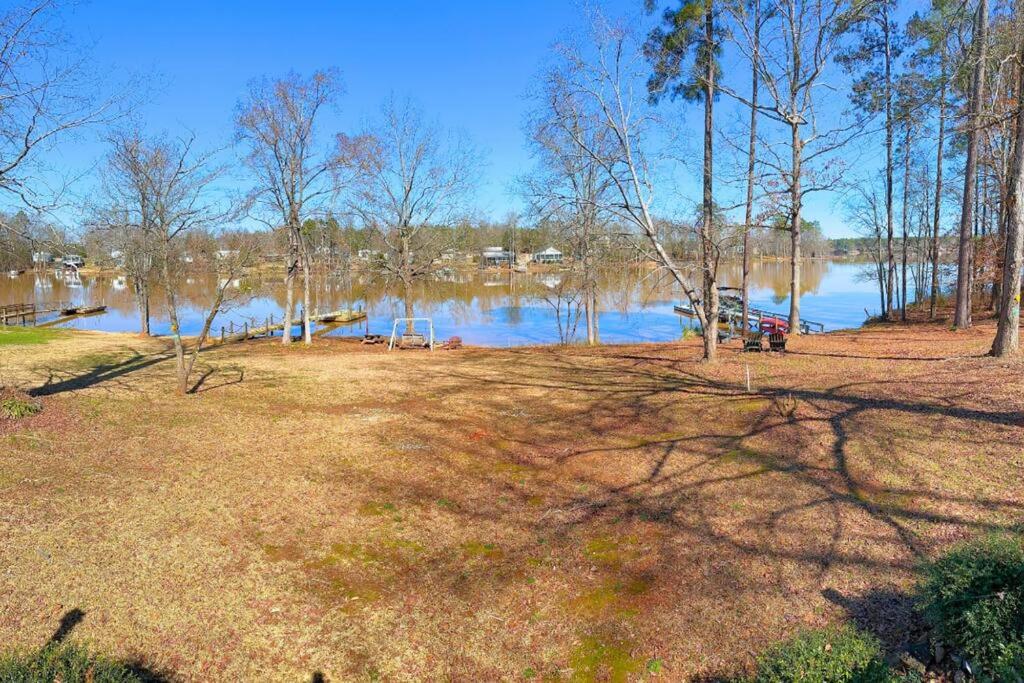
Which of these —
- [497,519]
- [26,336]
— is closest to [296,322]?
[26,336]

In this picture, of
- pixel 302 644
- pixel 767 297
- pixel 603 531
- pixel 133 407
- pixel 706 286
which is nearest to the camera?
pixel 302 644

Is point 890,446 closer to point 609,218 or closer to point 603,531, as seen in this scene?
point 603,531

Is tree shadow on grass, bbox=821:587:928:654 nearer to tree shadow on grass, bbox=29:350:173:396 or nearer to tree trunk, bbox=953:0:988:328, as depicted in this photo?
tree shadow on grass, bbox=29:350:173:396

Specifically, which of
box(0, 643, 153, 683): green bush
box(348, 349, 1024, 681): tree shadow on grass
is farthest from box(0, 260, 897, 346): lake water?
box(0, 643, 153, 683): green bush

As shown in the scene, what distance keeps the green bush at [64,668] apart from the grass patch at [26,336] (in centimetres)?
1987

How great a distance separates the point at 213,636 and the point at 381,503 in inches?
102

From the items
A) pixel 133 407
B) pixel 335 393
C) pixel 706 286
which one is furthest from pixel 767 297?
pixel 133 407

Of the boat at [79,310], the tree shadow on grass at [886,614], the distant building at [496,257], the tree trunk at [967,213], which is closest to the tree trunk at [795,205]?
the tree trunk at [967,213]

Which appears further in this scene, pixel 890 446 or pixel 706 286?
pixel 706 286

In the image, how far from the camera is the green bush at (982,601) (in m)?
3.56

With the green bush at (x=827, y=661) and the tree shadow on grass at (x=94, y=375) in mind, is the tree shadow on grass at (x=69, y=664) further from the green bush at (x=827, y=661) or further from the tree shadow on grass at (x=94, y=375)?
the tree shadow on grass at (x=94, y=375)

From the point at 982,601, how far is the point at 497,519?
4376 mm

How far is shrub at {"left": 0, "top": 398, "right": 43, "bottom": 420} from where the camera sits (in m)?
9.01

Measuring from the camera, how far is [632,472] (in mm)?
7789
